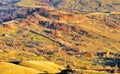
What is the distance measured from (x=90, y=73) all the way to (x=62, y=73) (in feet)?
37.8

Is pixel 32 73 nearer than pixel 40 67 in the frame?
Yes

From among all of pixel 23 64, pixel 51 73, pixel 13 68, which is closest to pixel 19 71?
pixel 13 68

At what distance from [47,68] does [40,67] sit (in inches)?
82.5

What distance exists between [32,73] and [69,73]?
9.30 meters

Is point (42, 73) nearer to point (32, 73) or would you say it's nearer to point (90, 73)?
point (32, 73)

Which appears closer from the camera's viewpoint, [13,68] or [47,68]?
[13,68]

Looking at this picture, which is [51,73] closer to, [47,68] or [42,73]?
[42,73]

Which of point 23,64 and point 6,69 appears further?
point 23,64

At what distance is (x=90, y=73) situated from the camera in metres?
97.8

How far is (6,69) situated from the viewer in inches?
3457

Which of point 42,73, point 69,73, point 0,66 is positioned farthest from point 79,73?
point 0,66

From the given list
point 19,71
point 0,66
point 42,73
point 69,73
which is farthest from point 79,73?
point 0,66

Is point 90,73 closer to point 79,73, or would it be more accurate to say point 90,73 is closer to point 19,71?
point 79,73

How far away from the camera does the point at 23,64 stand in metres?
102
